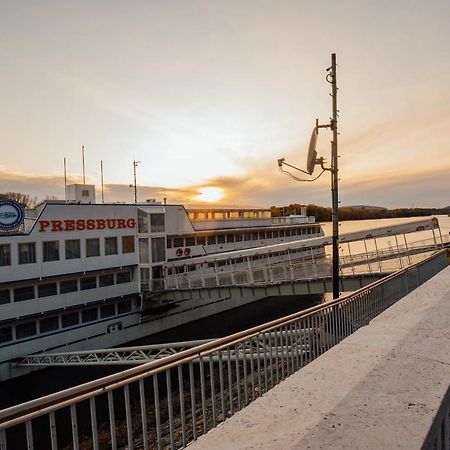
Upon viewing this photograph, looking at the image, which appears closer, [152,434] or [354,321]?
[354,321]

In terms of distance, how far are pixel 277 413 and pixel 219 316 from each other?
1305 inches

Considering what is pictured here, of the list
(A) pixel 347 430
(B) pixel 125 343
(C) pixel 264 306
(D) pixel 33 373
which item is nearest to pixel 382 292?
(A) pixel 347 430

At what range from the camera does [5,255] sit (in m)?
22.8

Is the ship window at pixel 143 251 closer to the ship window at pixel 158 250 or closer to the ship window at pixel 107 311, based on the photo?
the ship window at pixel 158 250

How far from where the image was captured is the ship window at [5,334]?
22594 millimetres

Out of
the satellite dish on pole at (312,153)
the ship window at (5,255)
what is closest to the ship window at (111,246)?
the ship window at (5,255)

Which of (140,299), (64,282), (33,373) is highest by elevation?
(64,282)

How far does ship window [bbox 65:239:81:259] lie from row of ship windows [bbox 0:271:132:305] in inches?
60.3

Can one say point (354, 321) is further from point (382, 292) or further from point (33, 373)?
point (33, 373)

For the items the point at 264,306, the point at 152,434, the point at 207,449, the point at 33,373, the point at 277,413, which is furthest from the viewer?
the point at 264,306

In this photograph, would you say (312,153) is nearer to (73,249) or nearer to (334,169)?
(334,169)

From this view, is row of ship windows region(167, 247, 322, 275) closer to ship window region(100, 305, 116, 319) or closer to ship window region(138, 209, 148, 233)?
ship window region(138, 209, 148, 233)

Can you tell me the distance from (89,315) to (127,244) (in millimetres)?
5687

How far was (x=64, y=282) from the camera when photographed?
25.7 meters
